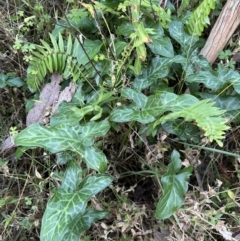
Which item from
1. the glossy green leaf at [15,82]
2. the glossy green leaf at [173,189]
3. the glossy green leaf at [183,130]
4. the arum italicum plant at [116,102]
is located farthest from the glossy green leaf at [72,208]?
the glossy green leaf at [15,82]

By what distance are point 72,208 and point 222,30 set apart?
32.0 inches

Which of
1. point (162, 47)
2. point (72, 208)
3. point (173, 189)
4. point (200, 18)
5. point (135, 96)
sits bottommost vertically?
point (72, 208)

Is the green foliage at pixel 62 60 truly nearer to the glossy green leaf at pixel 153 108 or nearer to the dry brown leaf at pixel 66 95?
the dry brown leaf at pixel 66 95

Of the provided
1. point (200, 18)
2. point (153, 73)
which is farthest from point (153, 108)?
point (200, 18)

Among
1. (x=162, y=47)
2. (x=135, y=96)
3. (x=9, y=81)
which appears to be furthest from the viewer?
(x=9, y=81)

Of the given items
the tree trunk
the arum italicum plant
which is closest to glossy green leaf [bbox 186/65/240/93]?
the arum italicum plant

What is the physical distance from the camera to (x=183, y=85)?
5.21 ft

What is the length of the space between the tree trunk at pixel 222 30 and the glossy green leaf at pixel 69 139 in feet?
1.64

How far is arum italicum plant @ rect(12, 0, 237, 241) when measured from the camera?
1.25 m

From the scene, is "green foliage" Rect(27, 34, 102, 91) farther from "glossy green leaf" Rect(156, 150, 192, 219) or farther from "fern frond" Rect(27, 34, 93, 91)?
"glossy green leaf" Rect(156, 150, 192, 219)

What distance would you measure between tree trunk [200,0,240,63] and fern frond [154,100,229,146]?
0.42m

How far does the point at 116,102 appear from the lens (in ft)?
4.77

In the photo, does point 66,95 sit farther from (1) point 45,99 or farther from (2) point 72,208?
(2) point 72,208

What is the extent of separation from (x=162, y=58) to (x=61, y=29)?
0.42 meters
